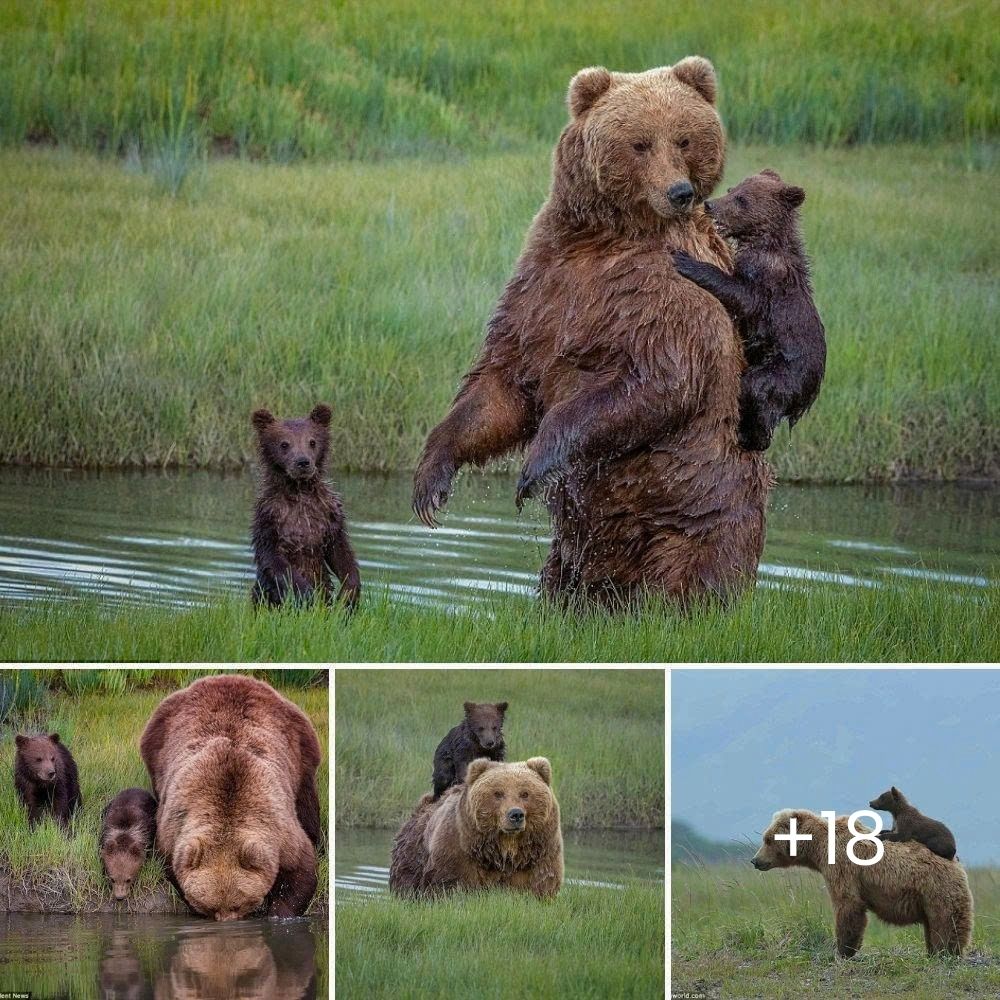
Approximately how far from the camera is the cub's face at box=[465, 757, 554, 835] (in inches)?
215

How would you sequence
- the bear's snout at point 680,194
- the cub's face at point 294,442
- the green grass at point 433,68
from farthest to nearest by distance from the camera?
the green grass at point 433,68 < the cub's face at point 294,442 < the bear's snout at point 680,194

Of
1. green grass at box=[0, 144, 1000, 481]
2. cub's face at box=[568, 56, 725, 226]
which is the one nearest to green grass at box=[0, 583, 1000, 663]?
cub's face at box=[568, 56, 725, 226]

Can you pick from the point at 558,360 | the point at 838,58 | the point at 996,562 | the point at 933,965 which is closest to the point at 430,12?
the point at 838,58

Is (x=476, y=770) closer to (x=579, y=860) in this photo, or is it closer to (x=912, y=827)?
(x=579, y=860)

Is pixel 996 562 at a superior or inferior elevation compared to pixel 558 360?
inferior

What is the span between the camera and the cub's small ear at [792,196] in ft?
17.7

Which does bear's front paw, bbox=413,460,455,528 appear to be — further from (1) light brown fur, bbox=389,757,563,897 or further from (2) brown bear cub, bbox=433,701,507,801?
(1) light brown fur, bbox=389,757,563,897

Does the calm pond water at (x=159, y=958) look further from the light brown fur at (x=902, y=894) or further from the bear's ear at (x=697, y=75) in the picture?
the bear's ear at (x=697, y=75)

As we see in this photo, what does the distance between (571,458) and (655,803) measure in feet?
3.78

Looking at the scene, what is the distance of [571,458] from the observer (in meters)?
5.48

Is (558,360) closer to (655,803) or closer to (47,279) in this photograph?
(655,803)

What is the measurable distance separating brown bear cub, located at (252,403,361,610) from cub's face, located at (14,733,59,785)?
79 centimetres

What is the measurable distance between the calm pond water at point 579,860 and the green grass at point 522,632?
0.55 m

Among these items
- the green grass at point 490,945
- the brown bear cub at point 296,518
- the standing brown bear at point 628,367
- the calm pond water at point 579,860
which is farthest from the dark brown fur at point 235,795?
the standing brown bear at point 628,367
